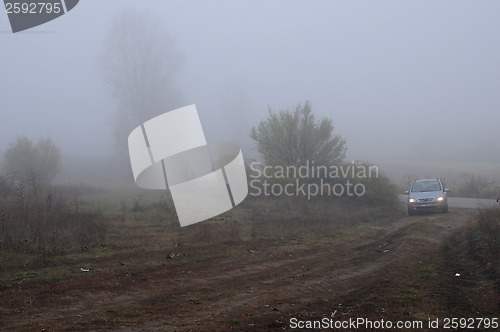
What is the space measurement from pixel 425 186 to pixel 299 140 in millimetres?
10398

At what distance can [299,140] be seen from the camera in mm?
32875

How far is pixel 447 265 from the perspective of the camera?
11578 mm

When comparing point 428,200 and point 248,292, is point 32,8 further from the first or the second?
point 428,200

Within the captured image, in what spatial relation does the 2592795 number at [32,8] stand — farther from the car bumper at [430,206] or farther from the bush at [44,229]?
the car bumper at [430,206]

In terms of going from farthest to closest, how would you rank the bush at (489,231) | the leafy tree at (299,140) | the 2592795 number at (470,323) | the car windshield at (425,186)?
1. the leafy tree at (299,140)
2. the car windshield at (425,186)
3. the bush at (489,231)
4. the 2592795 number at (470,323)

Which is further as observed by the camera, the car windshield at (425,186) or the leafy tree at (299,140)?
the leafy tree at (299,140)

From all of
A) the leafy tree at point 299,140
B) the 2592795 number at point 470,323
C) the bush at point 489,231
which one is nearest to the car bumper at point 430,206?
the bush at point 489,231

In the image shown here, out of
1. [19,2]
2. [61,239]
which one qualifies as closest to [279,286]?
[61,239]

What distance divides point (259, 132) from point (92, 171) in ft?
127

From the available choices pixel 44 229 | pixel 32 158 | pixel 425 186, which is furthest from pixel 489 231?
pixel 32 158

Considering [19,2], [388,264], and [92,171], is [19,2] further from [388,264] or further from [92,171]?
[92,171]

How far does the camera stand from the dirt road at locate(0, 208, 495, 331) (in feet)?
24.2

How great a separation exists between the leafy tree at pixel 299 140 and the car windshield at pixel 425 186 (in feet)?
24.5

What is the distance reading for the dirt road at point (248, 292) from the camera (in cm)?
738
